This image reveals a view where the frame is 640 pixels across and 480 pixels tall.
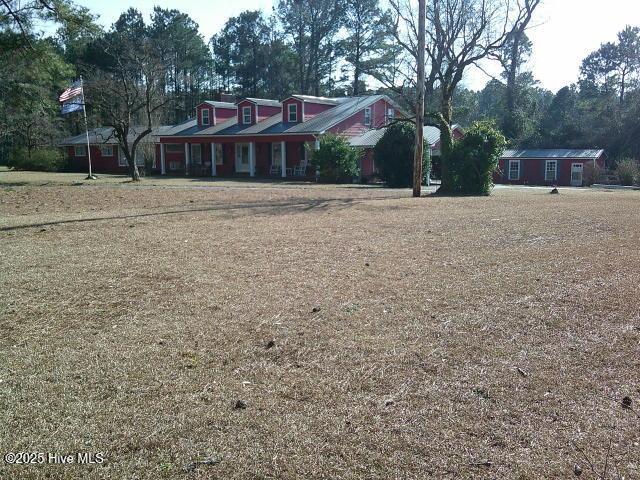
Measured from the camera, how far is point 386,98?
40469 millimetres

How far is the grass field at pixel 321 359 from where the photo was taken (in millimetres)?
3088

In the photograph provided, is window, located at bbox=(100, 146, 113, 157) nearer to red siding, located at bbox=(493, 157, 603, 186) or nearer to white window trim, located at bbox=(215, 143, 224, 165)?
white window trim, located at bbox=(215, 143, 224, 165)

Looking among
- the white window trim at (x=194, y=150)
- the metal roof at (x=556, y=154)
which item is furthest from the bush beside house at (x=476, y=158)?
the white window trim at (x=194, y=150)

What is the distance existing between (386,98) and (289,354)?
1497 inches

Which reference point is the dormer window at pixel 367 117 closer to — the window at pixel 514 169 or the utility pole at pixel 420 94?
the window at pixel 514 169

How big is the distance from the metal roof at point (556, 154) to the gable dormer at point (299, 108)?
48.2 feet

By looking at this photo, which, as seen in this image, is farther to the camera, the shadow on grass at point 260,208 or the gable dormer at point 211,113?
the gable dormer at point 211,113

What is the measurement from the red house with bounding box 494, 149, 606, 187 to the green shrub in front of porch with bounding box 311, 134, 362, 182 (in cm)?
1517

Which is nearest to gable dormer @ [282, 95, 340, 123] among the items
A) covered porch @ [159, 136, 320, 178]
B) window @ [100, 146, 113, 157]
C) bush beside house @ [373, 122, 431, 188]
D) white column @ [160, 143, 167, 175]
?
covered porch @ [159, 136, 320, 178]

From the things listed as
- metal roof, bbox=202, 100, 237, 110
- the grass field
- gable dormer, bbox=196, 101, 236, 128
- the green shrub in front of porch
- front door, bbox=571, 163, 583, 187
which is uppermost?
metal roof, bbox=202, 100, 237, 110

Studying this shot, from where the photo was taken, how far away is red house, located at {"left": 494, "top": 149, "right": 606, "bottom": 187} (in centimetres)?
4166

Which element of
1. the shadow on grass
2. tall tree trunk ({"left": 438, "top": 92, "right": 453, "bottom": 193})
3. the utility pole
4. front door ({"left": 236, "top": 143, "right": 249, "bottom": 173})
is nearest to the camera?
the shadow on grass

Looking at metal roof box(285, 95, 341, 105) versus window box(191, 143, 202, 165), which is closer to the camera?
metal roof box(285, 95, 341, 105)

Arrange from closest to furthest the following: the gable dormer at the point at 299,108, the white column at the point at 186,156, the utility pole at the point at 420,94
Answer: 1. the utility pole at the point at 420,94
2. the gable dormer at the point at 299,108
3. the white column at the point at 186,156
